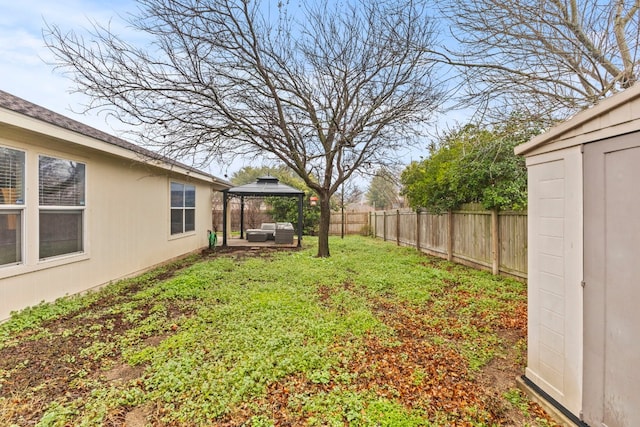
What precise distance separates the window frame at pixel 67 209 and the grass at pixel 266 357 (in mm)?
813

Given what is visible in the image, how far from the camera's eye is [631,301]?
1.69m

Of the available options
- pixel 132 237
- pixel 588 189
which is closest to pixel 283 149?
pixel 132 237

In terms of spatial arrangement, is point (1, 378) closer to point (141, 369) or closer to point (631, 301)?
point (141, 369)

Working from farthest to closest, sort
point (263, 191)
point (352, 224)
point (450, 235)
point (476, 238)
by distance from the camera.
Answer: point (352, 224)
point (263, 191)
point (450, 235)
point (476, 238)

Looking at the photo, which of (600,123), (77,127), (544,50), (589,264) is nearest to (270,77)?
(77,127)

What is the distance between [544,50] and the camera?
4410 millimetres

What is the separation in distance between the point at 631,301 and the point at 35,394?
4.53 meters

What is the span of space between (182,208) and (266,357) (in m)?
8.14

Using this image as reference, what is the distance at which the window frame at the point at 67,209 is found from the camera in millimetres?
4387

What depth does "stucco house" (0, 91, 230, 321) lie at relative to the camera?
3938mm

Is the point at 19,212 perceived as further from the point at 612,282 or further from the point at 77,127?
the point at 612,282

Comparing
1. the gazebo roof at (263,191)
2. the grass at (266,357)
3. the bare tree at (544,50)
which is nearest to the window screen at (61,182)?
the grass at (266,357)

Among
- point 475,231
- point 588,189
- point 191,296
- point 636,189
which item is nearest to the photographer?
point 636,189

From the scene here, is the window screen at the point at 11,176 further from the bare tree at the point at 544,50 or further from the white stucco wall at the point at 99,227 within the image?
the bare tree at the point at 544,50
